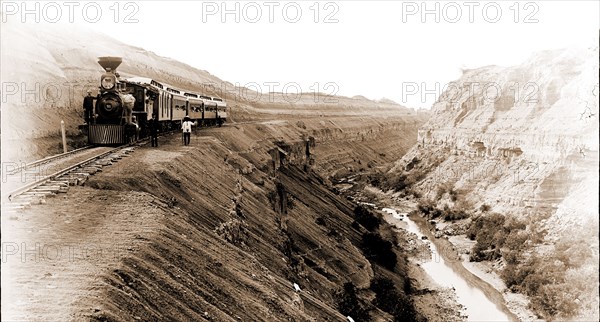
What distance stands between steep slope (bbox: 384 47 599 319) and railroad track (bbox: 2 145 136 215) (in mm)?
15539

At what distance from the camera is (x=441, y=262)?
A: 112 feet

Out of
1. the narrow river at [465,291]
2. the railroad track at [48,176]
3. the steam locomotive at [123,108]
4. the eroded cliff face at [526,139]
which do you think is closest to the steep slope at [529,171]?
the eroded cliff face at [526,139]

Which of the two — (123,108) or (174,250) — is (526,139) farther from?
(174,250)

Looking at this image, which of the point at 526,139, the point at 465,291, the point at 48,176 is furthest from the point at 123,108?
the point at 526,139

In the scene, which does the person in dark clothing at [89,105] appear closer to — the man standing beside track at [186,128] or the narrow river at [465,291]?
the man standing beside track at [186,128]

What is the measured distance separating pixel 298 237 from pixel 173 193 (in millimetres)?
9753

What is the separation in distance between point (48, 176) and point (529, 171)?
120ft

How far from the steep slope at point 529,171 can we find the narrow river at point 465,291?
183 centimetres

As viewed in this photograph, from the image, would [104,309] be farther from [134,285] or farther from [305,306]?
[305,306]

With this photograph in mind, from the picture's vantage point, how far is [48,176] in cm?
1409

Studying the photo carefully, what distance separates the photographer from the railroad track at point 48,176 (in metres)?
12.0

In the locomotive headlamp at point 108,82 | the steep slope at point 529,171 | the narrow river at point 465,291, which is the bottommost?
the narrow river at point 465,291

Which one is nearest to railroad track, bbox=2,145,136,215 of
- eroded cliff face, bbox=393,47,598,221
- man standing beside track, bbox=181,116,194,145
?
man standing beside track, bbox=181,116,194,145

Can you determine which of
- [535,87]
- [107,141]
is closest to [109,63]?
[107,141]
